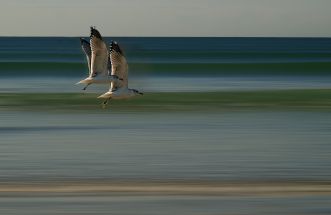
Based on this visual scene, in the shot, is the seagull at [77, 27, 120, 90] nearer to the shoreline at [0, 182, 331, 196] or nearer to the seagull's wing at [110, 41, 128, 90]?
the seagull's wing at [110, 41, 128, 90]

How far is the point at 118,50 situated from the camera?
19.1m

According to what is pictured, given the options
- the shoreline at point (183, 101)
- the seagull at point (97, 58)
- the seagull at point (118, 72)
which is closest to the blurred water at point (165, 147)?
the seagull at point (118, 72)

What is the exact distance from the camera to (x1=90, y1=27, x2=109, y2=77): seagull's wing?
18672 millimetres

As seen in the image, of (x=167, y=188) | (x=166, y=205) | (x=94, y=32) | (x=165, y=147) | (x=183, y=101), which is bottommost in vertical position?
(x=166, y=205)

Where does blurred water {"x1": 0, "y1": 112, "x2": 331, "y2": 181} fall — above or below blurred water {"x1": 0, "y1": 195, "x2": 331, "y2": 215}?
above

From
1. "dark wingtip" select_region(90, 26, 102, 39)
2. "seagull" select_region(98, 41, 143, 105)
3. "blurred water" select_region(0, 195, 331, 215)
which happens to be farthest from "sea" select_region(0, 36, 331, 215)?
"dark wingtip" select_region(90, 26, 102, 39)

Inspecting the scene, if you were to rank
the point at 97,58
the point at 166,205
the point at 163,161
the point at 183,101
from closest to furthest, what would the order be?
the point at 166,205 → the point at 163,161 → the point at 97,58 → the point at 183,101

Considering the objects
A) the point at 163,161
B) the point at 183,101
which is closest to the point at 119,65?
the point at 163,161

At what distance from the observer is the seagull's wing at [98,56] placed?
61.3ft

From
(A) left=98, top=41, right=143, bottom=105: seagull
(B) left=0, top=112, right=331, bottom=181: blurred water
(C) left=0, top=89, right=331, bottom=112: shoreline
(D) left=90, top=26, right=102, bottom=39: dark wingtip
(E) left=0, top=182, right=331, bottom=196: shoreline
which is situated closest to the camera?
(E) left=0, top=182, right=331, bottom=196: shoreline

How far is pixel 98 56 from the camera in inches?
754

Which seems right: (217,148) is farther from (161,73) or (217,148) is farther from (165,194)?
(161,73)

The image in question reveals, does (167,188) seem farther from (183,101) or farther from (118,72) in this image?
A: (183,101)

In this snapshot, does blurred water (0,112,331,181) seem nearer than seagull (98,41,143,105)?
Yes
